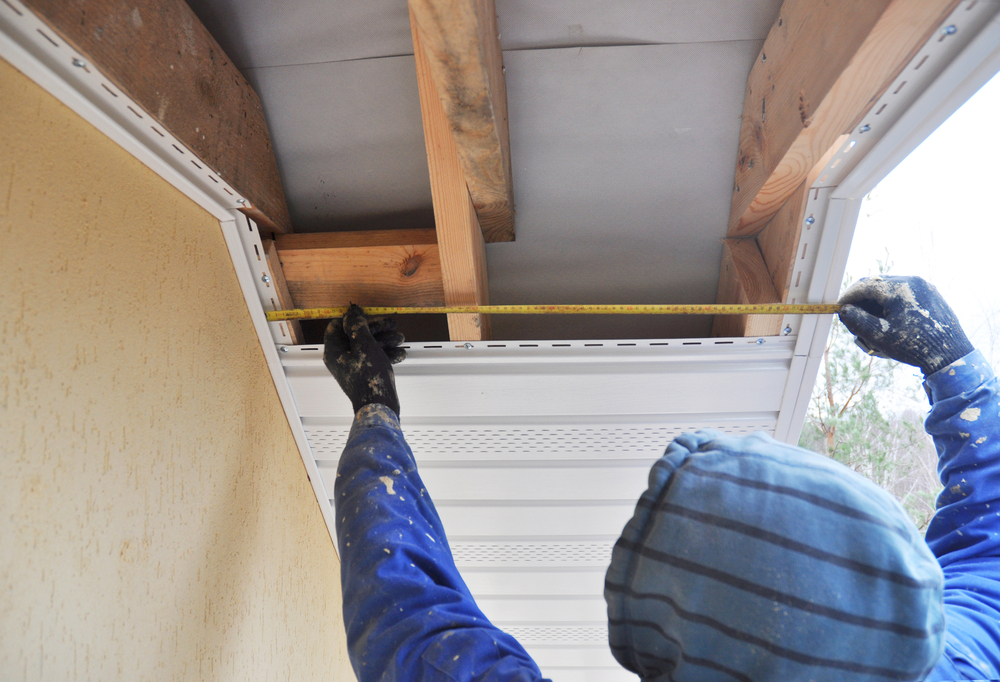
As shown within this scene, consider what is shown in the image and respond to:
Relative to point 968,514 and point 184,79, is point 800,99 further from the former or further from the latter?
point 184,79

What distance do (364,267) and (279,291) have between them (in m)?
0.25

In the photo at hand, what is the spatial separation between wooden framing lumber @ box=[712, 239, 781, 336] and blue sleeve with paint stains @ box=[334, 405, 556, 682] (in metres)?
0.97

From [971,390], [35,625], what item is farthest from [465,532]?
[971,390]

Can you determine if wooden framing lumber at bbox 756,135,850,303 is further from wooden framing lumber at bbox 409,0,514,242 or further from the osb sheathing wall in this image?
the osb sheathing wall

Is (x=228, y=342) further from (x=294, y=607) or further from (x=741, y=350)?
(x=741, y=350)

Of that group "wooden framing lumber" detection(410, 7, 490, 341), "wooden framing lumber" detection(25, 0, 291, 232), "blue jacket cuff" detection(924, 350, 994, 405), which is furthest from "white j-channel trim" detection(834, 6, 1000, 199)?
"wooden framing lumber" detection(25, 0, 291, 232)

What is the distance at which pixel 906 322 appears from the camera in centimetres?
120

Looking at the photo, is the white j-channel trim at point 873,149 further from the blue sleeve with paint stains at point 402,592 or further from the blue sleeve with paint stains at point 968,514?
the blue sleeve with paint stains at point 402,592

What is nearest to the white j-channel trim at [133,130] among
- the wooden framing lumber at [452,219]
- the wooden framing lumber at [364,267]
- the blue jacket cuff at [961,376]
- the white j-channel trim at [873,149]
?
the wooden framing lumber at [364,267]

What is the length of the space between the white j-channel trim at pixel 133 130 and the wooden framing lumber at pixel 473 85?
541 mm

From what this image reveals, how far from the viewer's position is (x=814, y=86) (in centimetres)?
102

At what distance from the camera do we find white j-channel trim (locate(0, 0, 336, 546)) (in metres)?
0.79

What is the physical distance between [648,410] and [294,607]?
51.8 inches

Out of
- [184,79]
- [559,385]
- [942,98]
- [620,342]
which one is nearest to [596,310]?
[620,342]
